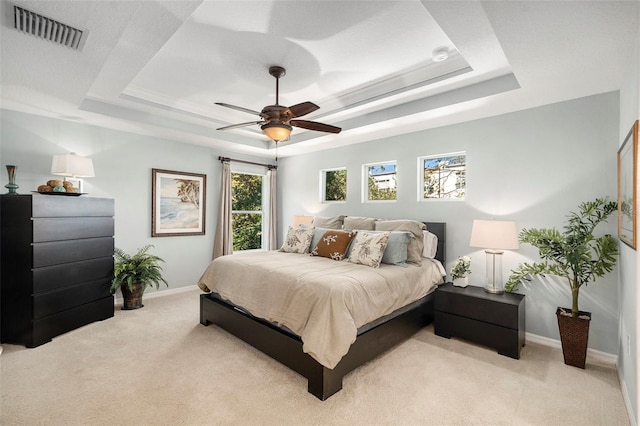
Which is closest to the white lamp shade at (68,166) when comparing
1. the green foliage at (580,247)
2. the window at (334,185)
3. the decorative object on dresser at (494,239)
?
the window at (334,185)

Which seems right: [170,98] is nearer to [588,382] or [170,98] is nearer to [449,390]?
[449,390]

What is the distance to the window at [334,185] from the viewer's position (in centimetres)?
516

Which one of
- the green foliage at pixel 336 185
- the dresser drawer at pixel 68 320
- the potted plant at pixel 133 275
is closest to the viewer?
Answer: the dresser drawer at pixel 68 320

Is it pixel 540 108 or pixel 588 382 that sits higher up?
pixel 540 108

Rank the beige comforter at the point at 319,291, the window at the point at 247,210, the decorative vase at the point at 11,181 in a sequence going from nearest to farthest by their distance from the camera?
1. the beige comforter at the point at 319,291
2. the decorative vase at the point at 11,181
3. the window at the point at 247,210

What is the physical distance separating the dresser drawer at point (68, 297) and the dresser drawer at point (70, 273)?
0.05 m

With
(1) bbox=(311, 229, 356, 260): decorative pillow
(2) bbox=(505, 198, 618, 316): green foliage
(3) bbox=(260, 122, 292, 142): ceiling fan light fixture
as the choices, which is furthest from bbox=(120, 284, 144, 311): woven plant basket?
(2) bbox=(505, 198, 618, 316): green foliage

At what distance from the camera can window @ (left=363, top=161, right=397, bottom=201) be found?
4477 mm

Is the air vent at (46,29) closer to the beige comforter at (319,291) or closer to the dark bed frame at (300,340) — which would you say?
the beige comforter at (319,291)

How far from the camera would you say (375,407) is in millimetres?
2020

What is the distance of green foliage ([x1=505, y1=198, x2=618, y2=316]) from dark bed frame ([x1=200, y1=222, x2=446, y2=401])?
124cm

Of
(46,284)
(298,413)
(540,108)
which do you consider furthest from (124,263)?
(540,108)

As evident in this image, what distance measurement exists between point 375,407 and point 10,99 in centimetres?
449

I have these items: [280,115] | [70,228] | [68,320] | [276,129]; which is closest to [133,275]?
[68,320]
